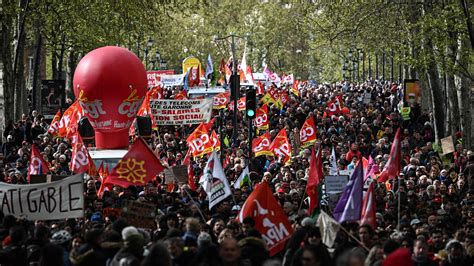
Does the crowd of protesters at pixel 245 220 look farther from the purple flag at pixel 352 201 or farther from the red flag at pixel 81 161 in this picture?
the purple flag at pixel 352 201

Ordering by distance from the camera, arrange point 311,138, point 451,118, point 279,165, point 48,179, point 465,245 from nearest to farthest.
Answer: point 465,245, point 48,179, point 279,165, point 311,138, point 451,118

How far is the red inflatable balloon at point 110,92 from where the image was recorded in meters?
28.4

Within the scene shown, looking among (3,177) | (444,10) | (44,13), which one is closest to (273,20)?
(44,13)

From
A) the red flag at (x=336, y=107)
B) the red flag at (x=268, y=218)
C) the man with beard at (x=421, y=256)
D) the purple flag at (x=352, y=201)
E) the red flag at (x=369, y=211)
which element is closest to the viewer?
the man with beard at (x=421, y=256)

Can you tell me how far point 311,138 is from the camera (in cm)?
3108

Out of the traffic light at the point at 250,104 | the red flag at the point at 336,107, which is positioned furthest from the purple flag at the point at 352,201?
the red flag at the point at 336,107

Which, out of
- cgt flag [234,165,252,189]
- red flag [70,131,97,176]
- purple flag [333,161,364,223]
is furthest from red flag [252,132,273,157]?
purple flag [333,161,364,223]

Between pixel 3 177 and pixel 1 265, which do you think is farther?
pixel 3 177

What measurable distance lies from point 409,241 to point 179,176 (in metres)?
9.13

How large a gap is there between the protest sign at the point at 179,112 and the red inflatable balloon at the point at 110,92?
3.86 feet

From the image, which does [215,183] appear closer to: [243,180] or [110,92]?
[243,180]

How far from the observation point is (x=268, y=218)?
15016mm

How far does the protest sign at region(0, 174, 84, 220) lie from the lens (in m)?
15.8

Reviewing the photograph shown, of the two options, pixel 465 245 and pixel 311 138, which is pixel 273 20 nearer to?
pixel 311 138
